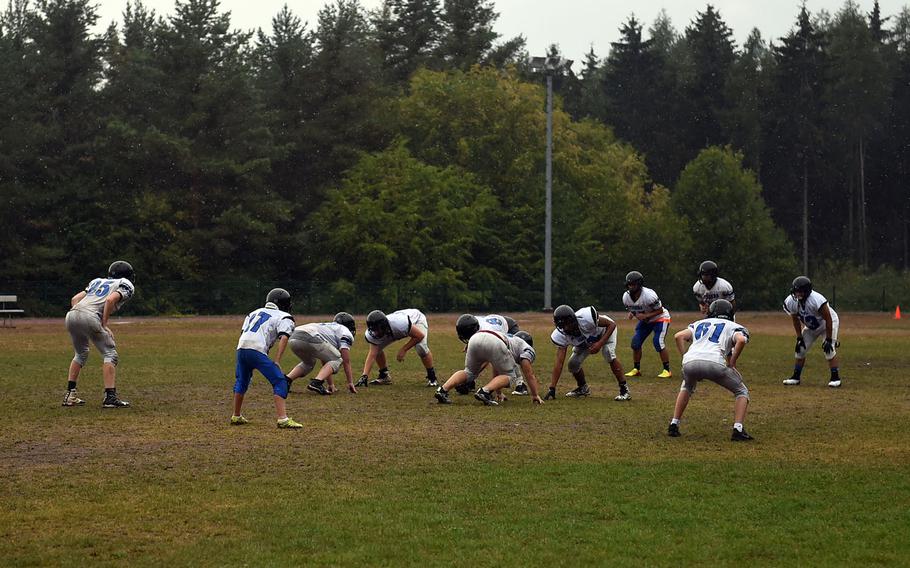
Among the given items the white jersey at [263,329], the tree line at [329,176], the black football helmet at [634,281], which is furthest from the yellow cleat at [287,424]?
the tree line at [329,176]

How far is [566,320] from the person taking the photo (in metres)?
17.9

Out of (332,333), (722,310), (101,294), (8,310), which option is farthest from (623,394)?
(8,310)

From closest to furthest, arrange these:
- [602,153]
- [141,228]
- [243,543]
→ 1. [243,543]
2. [141,228]
3. [602,153]

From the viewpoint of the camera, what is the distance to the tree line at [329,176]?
5906cm

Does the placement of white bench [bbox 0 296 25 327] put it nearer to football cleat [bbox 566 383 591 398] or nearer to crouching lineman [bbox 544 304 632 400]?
football cleat [bbox 566 383 591 398]

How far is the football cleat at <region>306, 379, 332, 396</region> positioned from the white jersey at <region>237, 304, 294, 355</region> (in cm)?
414

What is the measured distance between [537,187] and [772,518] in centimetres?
5939

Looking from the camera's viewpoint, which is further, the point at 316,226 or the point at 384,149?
the point at 384,149

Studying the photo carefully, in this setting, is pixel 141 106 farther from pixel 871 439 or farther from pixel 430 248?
pixel 871 439

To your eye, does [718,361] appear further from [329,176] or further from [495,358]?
[329,176]

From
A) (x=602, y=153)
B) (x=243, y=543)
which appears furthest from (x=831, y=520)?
(x=602, y=153)

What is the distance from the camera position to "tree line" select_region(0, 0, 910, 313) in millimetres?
59062

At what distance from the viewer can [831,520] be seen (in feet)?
31.5

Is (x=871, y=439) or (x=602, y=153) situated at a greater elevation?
(x=602, y=153)
